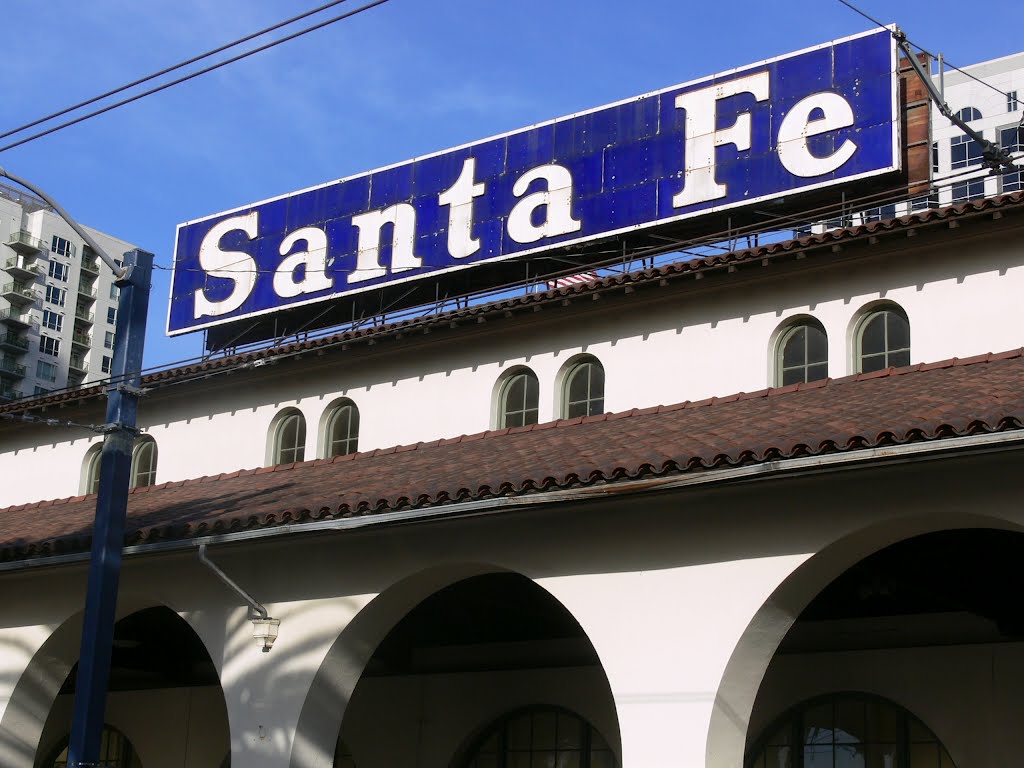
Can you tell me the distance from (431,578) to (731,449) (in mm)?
3905

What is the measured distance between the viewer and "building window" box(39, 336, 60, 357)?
105188 mm

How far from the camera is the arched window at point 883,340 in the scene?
1590 centimetres

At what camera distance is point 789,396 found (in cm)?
1530

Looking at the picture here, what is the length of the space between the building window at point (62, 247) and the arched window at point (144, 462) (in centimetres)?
8791

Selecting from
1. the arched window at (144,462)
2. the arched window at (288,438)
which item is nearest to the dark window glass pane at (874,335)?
the arched window at (288,438)

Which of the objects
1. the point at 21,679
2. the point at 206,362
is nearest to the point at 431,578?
the point at 21,679

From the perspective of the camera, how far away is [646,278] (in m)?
17.4

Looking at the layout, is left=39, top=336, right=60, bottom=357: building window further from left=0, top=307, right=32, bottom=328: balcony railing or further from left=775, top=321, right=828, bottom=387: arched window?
left=775, top=321, right=828, bottom=387: arched window

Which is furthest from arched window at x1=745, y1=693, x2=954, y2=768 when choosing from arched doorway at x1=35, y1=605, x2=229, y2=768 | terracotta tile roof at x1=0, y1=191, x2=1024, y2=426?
arched doorway at x1=35, y1=605, x2=229, y2=768

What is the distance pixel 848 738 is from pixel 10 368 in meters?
94.8

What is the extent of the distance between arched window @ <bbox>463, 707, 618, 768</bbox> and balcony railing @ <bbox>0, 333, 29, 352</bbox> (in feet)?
298

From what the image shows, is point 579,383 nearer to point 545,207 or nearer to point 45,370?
point 545,207

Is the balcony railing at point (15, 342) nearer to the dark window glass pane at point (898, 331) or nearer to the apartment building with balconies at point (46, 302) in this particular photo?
the apartment building with balconies at point (46, 302)

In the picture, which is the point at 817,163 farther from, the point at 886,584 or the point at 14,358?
the point at 14,358
